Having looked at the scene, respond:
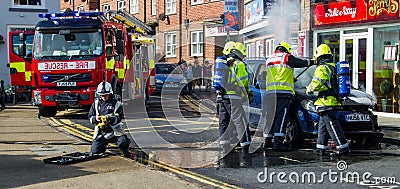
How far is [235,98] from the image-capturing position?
10375mm

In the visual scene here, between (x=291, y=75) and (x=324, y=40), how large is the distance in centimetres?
887

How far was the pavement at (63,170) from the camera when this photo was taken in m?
7.55

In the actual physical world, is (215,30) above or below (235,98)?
above

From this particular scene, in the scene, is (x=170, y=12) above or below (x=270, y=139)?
above

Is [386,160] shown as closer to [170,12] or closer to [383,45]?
[383,45]

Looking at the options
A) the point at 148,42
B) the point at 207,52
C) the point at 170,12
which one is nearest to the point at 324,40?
the point at 148,42

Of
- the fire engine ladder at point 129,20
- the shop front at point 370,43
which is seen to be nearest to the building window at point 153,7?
the fire engine ladder at point 129,20

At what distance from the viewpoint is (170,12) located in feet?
126

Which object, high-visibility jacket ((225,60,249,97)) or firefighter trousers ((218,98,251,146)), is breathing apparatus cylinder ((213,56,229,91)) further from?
firefighter trousers ((218,98,251,146))

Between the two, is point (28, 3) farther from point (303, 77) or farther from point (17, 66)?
point (303, 77)

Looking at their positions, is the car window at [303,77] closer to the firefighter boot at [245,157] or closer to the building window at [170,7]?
the firefighter boot at [245,157]

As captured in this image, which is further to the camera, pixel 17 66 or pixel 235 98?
pixel 17 66

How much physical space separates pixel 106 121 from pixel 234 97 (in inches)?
94.4

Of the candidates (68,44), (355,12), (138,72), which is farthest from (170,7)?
(68,44)
